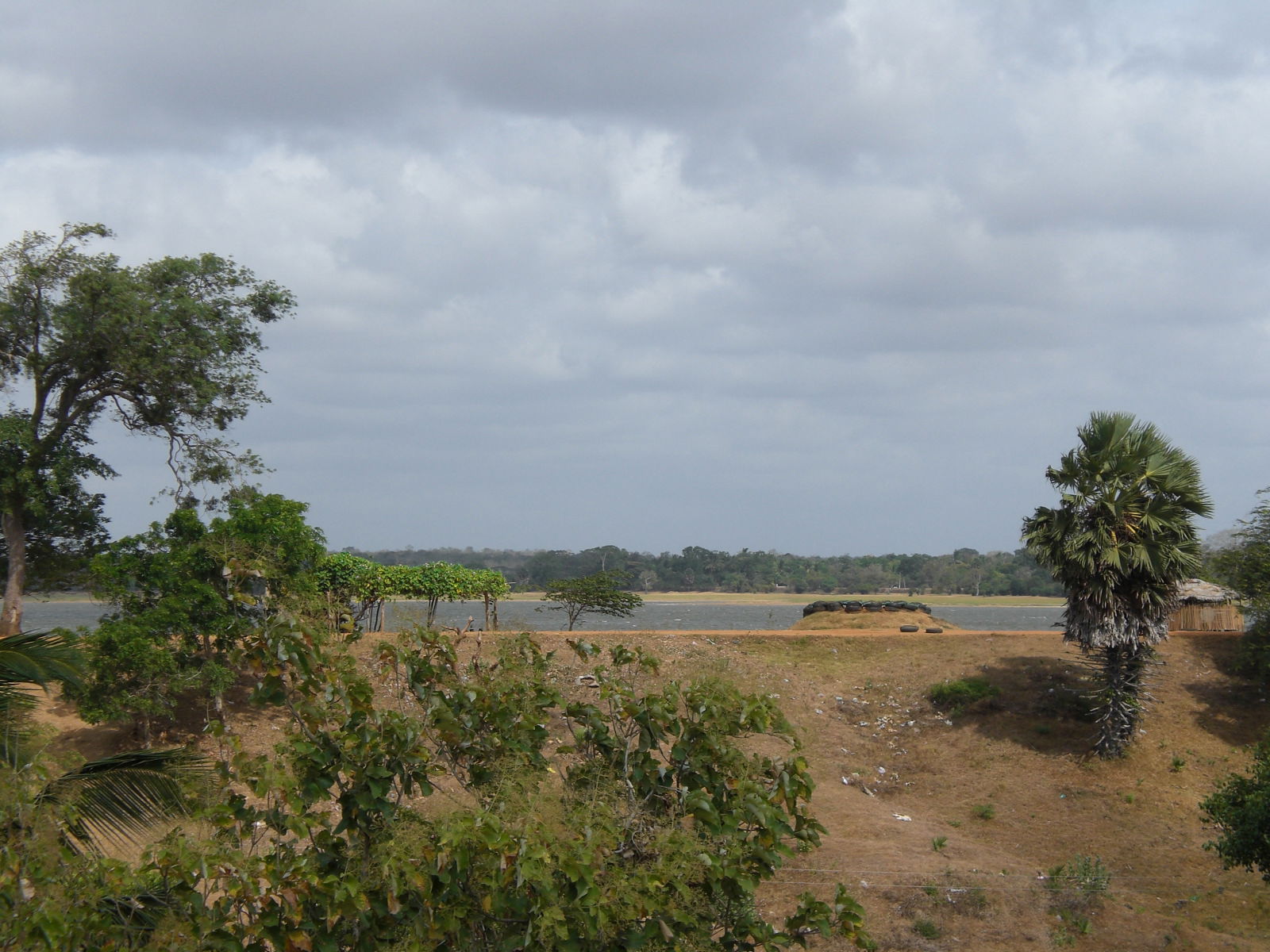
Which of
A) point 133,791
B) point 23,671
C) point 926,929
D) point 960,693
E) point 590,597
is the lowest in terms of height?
point 926,929

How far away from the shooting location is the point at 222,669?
55.8 ft

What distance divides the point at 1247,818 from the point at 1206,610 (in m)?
16.2

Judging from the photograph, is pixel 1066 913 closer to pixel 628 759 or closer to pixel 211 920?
pixel 628 759

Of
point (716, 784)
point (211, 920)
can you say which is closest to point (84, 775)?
point (211, 920)

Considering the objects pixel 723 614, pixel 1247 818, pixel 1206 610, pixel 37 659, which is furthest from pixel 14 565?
pixel 723 614

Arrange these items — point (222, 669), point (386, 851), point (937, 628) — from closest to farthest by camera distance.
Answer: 1. point (386, 851)
2. point (222, 669)
3. point (937, 628)

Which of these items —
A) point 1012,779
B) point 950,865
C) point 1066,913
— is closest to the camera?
point 1066,913

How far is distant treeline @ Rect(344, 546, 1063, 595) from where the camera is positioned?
11356 centimetres

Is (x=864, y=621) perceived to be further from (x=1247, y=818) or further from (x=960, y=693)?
(x=1247, y=818)

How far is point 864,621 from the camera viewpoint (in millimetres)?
30609

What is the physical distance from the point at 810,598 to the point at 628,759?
363ft

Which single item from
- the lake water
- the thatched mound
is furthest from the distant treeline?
the thatched mound

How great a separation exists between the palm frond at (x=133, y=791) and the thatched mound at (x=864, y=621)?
959 inches

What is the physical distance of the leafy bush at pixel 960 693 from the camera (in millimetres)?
21859
